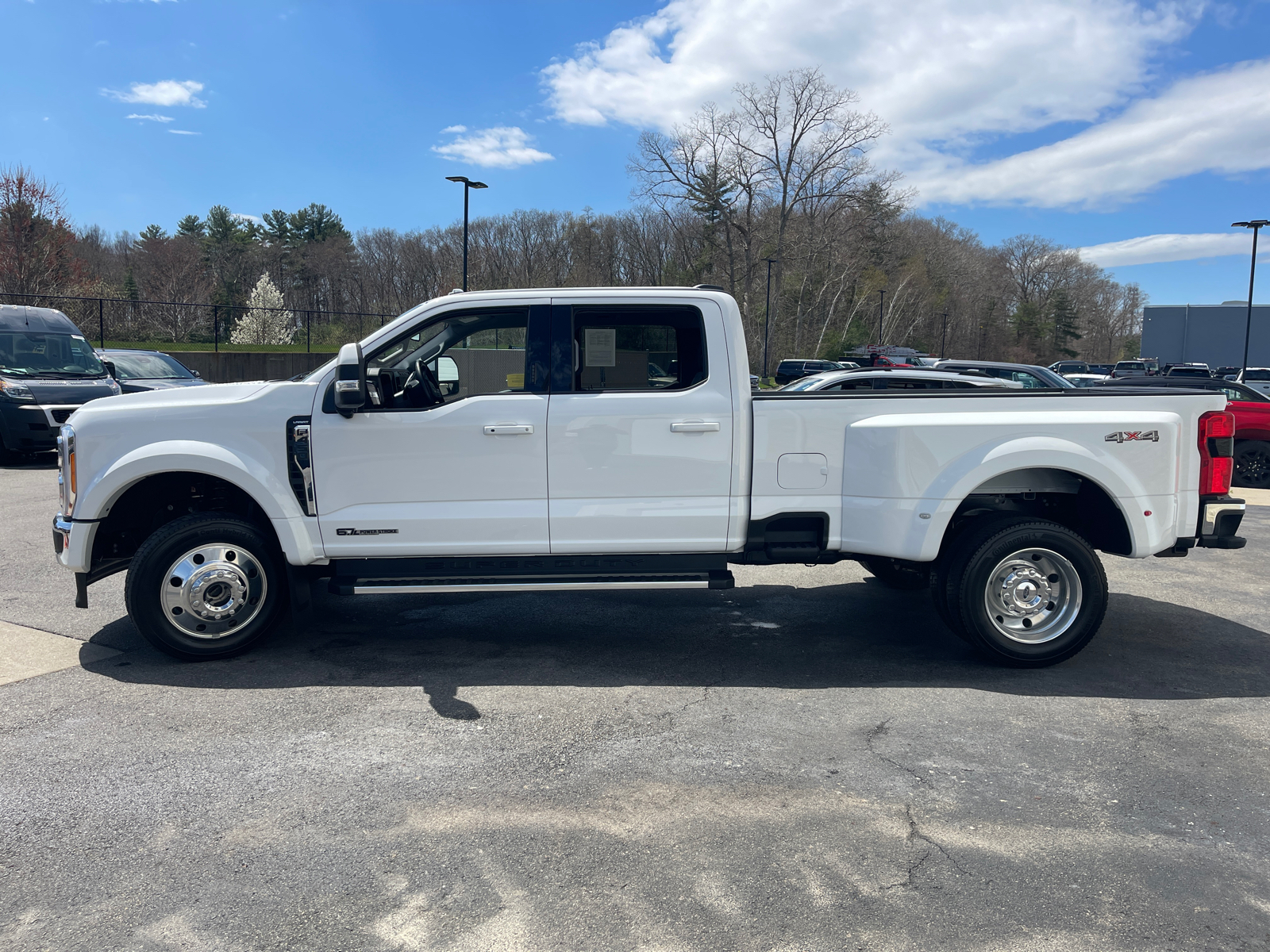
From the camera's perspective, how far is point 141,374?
16969 millimetres

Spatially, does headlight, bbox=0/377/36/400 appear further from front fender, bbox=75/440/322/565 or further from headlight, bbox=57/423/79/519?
front fender, bbox=75/440/322/565

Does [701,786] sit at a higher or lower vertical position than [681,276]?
lower

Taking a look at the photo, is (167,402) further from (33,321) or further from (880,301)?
(880,301)

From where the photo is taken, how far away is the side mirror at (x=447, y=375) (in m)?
5.41

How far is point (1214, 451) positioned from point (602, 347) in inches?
144

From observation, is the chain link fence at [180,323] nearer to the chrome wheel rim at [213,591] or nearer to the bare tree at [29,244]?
the bare tree at [29,244]

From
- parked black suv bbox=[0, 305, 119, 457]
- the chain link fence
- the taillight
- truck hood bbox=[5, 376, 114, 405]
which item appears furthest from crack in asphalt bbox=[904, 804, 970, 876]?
the chain link fence

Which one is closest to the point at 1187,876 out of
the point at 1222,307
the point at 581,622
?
the point at 581,622

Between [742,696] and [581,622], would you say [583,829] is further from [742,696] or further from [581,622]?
[581,622]

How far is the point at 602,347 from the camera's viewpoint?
5.38 meters

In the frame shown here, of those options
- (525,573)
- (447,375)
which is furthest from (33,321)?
(525,573)

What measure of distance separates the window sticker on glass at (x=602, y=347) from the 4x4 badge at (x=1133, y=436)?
9.46 ft

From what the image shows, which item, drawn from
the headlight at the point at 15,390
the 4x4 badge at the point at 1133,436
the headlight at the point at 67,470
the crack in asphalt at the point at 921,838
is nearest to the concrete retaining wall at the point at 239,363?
the headlight at the point at 15,390

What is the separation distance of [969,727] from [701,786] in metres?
1.54
